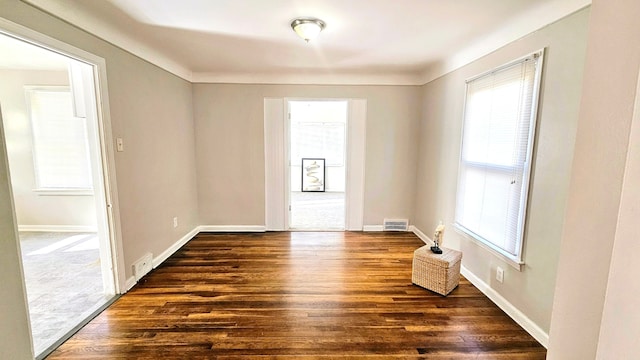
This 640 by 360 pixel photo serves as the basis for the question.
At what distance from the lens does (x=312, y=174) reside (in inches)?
313

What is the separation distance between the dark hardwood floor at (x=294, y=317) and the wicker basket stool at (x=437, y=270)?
0.29 ft

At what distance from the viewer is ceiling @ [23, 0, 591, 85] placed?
1.98 metres

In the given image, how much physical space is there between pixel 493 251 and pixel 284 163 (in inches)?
114

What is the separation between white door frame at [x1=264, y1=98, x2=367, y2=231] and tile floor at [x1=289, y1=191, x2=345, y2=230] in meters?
0.31

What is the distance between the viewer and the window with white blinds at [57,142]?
4.05 m

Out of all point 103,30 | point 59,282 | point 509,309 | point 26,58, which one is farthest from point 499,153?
point 26,58

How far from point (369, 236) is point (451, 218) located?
1.29 meters

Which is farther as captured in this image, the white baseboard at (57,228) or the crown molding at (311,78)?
the white baseboard at (57,228)

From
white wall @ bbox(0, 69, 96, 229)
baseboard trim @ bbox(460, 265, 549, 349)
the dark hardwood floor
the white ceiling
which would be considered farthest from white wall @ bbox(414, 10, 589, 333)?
white wall @ bbox(0, 69, 96, 229)

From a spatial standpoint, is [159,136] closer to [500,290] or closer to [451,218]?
[451,218]

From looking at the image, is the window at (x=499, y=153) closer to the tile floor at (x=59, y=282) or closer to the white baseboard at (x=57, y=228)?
the tile floor at (x=59, y=282)

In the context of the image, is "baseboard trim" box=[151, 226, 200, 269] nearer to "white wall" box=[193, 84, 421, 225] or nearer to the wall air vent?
"white wall" box=[193, 84, 421, 225]

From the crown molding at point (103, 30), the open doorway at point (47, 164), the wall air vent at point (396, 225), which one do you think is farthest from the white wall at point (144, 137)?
the wall air vent at point (396, 225)

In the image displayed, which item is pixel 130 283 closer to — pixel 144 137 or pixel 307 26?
pixel 144 137
